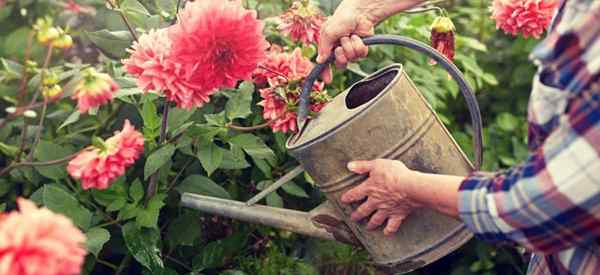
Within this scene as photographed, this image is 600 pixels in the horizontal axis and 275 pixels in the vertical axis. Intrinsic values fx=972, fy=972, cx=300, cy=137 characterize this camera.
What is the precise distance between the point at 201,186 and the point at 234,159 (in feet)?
0.31

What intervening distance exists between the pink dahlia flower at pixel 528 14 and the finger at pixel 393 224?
582 millimetres

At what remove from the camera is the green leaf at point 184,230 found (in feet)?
6.54

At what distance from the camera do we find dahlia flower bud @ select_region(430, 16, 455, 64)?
1.88 metres

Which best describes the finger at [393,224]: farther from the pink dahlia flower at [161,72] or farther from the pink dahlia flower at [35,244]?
the pink dahlia flower at [35,244]

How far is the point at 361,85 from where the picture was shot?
1.74m

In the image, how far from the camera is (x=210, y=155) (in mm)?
1859

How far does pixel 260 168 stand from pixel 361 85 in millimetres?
374

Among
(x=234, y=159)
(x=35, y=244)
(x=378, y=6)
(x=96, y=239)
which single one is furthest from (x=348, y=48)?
(x=35, y=244)

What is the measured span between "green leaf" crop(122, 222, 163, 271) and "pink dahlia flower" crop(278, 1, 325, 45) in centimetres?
47

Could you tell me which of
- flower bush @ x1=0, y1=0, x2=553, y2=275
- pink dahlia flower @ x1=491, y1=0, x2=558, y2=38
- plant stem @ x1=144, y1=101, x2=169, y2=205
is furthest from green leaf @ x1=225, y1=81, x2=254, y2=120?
pink dahlia flower @ x1=491, y1=0, x2=558, y2=38

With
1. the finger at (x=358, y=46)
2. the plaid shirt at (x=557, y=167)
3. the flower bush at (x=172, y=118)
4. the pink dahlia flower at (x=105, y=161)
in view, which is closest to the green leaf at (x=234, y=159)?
the flower bush at (x=172, y=118)

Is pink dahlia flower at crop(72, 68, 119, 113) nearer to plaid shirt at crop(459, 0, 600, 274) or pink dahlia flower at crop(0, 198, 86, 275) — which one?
pink dahlia flower at crop(0, 198, 86, 275)

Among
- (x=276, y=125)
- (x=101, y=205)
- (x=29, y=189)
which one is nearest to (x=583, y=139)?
(x=276, y=125)

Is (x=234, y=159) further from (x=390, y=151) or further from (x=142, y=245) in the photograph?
(x=390, y=151)
